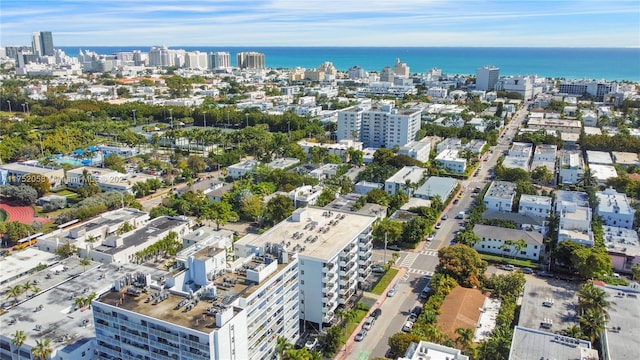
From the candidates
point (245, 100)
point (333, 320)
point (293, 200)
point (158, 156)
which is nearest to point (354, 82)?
point (245, 100)

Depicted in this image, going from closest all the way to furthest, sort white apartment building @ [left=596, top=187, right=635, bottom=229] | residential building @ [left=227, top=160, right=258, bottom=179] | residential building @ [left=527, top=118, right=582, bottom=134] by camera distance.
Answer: white apartment building @ [left=596, top=187, right=635, bottom=229], residential building @ [left=227, top=160, right=258, bottom=179], residential building @ [left=527, top=118, right=582, bottom=134]

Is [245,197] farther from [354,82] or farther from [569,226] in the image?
[354,82]

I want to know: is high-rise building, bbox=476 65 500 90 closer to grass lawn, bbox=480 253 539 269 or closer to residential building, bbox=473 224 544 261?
residential building, bbox=473 224 544 261

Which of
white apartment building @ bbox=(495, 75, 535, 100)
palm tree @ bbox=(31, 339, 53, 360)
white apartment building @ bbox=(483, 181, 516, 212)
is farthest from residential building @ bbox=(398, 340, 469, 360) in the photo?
white apartment building @ bbox=(495, 75, 535, 100)

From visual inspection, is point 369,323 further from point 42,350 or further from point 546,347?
point 42,350

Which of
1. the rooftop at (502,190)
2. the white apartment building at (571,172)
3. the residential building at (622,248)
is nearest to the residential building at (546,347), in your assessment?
the residential building at (622,248)

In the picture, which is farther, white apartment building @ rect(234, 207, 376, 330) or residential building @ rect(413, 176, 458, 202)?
residential building @ rect(413, 176, 458, 202)
